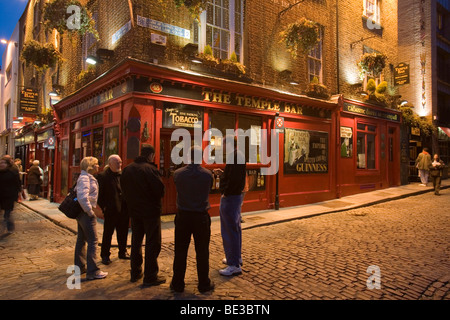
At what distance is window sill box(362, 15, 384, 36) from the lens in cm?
1472

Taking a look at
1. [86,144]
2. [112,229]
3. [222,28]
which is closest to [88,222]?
[112,229]

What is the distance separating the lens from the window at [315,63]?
487 inches

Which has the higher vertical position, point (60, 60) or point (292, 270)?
point (60, 60)

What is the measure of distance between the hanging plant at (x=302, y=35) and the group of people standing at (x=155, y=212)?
7.22m

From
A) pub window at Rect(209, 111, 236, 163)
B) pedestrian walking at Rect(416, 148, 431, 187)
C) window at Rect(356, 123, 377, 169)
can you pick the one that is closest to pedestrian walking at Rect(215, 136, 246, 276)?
pub window at Rect(209, 111, 236, 163)

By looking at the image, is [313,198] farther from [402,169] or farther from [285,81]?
[402,169]

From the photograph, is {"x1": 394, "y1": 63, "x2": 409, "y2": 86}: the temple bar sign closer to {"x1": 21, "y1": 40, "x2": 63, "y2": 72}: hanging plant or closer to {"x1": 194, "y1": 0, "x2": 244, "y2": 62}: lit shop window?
{"x1": 194, "y1": 0, "x2": 244, "y2": 62}: lit shop window

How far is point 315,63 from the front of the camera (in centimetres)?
1257

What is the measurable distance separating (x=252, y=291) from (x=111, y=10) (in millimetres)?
9334

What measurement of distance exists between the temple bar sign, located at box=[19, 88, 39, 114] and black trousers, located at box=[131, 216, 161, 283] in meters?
14.7

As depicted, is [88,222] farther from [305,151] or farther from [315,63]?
[315,63]

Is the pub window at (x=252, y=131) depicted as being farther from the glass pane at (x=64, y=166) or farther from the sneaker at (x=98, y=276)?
the glass pane at (x=64, y=166)

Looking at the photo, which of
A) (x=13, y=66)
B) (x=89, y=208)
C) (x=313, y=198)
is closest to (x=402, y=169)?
(x=313, y=198)

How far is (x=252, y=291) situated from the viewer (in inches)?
151
